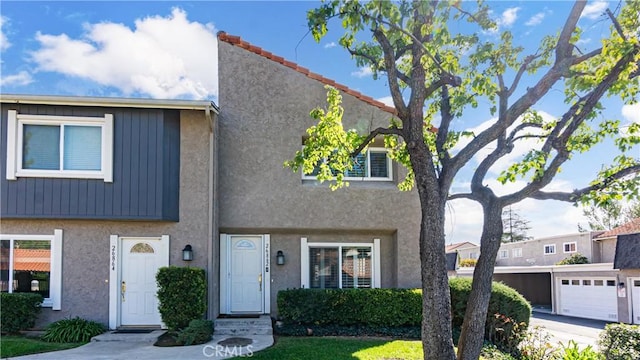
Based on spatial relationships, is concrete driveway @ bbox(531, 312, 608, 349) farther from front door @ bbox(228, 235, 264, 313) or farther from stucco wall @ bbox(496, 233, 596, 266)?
front door @ bbox(228, 235, 264, 313)

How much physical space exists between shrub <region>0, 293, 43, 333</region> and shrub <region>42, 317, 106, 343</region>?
55 centimetres

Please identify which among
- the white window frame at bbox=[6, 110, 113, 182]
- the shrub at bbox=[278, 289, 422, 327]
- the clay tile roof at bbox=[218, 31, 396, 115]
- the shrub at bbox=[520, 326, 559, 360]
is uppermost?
the clay tile roof at bbox=[218, 31, 396, 115]

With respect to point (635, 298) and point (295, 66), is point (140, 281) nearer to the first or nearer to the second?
point (295, 66)

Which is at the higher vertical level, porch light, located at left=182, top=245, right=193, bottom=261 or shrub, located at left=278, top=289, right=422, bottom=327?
porch light, located at left=182, top=245, right=193, bottom=261

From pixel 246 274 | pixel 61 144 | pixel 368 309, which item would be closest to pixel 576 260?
pixel 368 309

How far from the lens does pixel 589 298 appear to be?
25125 mm

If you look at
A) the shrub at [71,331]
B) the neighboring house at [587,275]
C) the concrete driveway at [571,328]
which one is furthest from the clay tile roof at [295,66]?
the neighboring house at [587,275]

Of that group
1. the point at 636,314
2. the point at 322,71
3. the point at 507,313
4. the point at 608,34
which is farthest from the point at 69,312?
the point at 636,314

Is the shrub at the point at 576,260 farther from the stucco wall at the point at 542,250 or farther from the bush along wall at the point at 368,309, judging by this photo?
the bush along wall at the point at 368,309

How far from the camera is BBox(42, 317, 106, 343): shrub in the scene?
427 inches

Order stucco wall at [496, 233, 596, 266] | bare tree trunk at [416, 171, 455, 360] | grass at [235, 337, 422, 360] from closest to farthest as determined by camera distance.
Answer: bare tree trunk at [416, 171, 455, 360] → grass at [235, 337, 422, 360] → stucco wall at [496, 233, 596, 266]

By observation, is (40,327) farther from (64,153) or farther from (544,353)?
(544,353)

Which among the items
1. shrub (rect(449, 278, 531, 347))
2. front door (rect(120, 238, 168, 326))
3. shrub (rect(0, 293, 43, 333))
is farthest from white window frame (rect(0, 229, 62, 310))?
shrub (rect(449, 278, 531, 347))

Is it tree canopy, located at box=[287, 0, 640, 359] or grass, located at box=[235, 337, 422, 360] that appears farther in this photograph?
grass, located at box=[235, 337, 422, 360]
